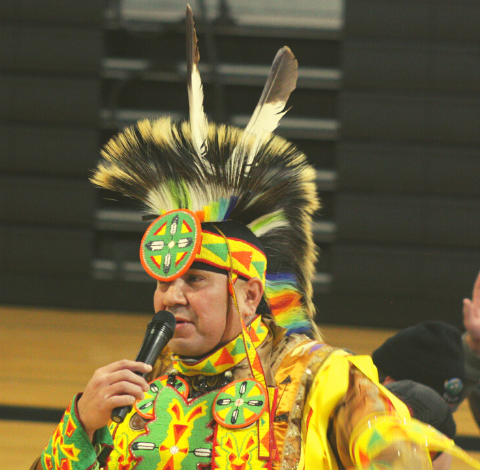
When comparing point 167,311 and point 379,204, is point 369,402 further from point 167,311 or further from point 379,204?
point 379,204

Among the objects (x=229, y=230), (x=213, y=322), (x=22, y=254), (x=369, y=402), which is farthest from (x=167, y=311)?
(x=22, y=254)

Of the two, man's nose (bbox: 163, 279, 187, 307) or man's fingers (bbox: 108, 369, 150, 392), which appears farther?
man's nose (bbox: 163, 279, 187, 307)

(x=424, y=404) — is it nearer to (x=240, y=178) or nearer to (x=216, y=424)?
(x=216, y=424)

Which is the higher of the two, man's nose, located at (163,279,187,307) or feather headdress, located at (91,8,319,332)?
feather headdress, located at (91,8,319,332)

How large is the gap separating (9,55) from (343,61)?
251cm

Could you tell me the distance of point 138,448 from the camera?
1339 mm

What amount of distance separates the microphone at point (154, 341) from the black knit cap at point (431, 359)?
3.08 feet

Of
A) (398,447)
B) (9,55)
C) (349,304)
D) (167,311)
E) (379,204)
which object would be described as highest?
(9,55)

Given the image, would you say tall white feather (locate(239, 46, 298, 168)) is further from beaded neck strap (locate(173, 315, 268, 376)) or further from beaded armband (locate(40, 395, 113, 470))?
beaded armband (locate(40, 395, 113, 470))

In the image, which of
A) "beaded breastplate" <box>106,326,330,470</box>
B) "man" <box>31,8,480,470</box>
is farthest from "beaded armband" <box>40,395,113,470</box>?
"beaded breastplate" <box>106,326,330,470</box>

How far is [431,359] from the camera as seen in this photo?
199 centimetres

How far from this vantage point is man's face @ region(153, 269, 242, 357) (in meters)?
1.34

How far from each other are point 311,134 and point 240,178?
4.25 meters

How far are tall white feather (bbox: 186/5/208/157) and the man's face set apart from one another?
0.26m
